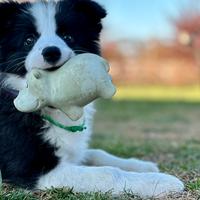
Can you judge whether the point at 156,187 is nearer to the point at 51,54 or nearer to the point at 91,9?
the point at 51,54

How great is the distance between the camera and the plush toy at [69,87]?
3254 mm

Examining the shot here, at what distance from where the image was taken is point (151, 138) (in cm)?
695

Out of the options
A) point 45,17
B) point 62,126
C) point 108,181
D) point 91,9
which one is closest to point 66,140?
point 62,126

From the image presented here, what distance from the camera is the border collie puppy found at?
3.40 metres

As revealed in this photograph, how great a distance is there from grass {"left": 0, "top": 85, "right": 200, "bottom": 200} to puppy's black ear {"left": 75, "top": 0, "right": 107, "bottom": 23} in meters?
1.37

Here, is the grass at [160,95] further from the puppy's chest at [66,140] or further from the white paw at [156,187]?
the white paw at [156,187]

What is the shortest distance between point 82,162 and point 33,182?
0.77 m

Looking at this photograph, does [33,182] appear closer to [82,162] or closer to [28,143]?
[28,143]

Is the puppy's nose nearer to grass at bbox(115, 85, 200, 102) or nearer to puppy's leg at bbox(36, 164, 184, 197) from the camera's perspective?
puppy's leg at bbox(36, 164, 184, 197)

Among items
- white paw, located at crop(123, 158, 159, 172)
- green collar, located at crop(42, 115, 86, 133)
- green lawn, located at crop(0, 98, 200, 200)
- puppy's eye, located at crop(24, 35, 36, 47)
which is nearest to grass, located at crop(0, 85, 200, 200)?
green lawn, located at crop(0, 98, 200, 200)

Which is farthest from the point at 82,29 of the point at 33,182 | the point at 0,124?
the point at 33,182

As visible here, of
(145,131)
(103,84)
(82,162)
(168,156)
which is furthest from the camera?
(145,131)

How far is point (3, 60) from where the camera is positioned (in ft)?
12.5

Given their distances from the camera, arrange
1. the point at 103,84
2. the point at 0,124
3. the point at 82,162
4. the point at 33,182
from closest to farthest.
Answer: the point at 103,84 → the point at 33,182 → the point at 0,124 → the point at 82,162
